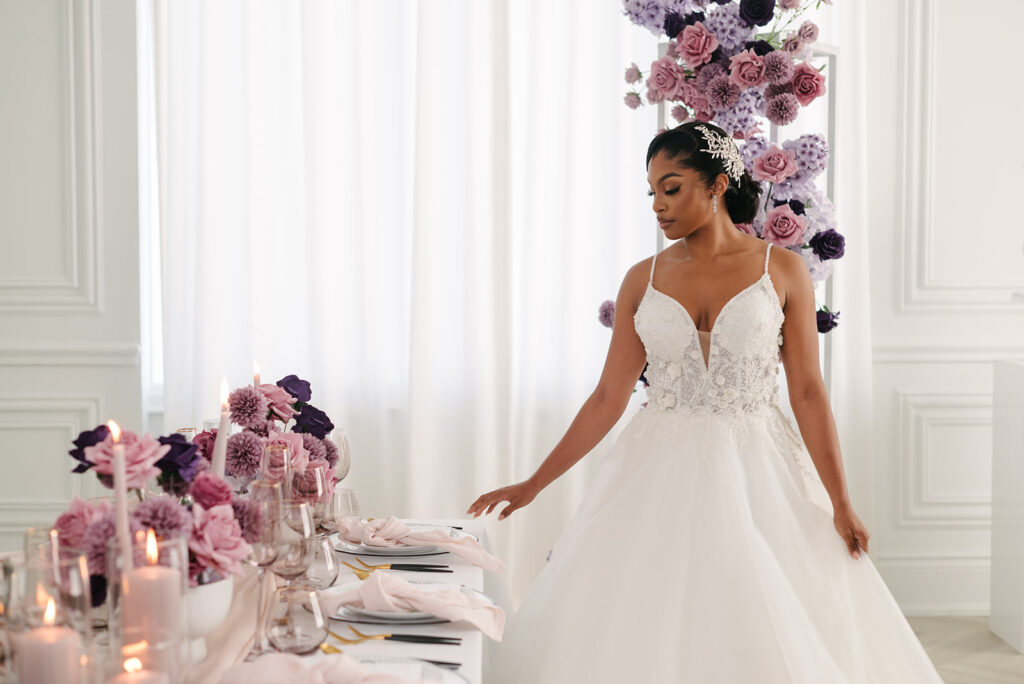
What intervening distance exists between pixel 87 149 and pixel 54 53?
40cm

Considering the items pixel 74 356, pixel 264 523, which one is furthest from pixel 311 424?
pixel 74 356

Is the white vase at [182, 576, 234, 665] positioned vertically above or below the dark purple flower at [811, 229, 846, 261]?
below

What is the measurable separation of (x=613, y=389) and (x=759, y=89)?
98cm

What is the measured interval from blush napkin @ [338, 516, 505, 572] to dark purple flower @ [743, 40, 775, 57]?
161 centimetres

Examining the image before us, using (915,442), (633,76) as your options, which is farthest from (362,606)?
(915,442)

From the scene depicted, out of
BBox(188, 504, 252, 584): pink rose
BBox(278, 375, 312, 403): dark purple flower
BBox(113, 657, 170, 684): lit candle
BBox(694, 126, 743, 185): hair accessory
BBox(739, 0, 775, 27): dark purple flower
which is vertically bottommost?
BBox(113, 657, 170, 684): lit candle

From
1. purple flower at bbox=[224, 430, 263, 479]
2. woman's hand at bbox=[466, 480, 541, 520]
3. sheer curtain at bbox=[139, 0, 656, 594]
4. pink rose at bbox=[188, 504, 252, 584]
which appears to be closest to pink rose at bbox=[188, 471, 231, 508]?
pink rose at bbox=[188, 504, 252, 584]

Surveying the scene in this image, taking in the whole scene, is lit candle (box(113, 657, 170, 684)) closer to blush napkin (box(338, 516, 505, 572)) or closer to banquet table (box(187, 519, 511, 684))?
banquet table (box(187, 519, 511, 684))

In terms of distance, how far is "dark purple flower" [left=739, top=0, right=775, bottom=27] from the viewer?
8.16 ft

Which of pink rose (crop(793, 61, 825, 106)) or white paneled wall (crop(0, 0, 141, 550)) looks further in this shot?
white paneled wall (crop(0, 0, 141, 550))

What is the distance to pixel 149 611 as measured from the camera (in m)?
0.96

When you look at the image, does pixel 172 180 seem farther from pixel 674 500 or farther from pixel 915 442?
pixel 915 442

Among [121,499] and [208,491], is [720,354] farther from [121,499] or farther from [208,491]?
[121,499]

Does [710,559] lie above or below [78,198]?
below
